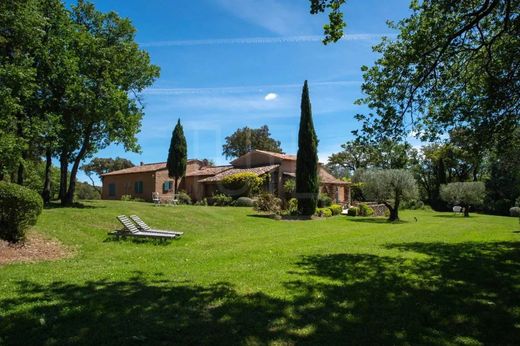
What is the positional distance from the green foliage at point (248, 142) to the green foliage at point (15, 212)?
2073 inches

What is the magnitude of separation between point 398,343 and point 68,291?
528 centimetres

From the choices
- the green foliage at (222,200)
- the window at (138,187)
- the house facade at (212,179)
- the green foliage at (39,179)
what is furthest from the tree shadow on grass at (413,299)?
the window at (138,187)

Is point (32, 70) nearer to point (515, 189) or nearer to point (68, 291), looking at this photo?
point (68, 291)

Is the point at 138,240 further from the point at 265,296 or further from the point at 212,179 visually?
the point at 212,179

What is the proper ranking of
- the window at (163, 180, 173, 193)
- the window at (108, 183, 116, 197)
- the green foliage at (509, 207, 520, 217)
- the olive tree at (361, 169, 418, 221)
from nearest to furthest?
1. the olive tree at (361, 169, 418, 221)
2. the green foliage at (509, 207, 520, 217)
3. the window at (163, 180, 173, 193)
4. the window at (108, 183, 116, 197)

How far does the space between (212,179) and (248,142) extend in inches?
1044

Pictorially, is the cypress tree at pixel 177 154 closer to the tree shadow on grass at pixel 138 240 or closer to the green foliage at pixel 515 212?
the tree shadow on grass at pixel 138 240

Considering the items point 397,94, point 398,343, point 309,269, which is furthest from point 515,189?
point 398,343

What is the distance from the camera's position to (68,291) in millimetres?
6613

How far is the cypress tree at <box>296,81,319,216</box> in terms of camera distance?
27562 mm

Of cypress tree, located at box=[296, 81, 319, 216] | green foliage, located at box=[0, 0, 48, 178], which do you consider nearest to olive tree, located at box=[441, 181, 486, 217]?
cypress tree, located at box=[296, 81, 319, 216]

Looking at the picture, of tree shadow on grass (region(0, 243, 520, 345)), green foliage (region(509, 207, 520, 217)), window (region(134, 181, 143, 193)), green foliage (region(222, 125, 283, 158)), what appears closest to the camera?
tree shadow on grass (region(0, 243, 520, 345))

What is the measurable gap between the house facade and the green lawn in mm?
25617

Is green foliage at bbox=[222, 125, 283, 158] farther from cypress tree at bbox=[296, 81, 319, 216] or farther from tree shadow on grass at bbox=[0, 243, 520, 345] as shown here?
tree shadow on grass at bbox=[0, 243, 520, 345]
